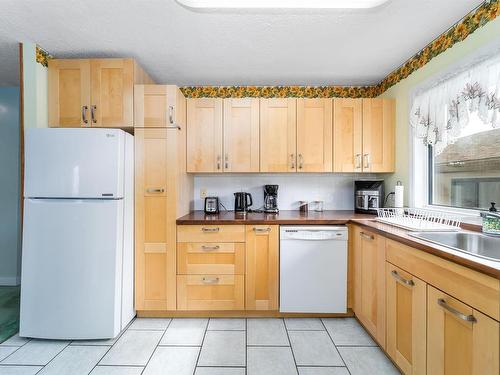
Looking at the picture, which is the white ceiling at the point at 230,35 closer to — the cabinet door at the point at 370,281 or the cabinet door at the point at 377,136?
the cabinet door at the point at 377,136

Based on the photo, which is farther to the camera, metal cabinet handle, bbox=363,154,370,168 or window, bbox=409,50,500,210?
metal cabinet handle, bbox=363,154,370,168

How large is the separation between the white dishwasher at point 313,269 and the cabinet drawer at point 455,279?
68cm

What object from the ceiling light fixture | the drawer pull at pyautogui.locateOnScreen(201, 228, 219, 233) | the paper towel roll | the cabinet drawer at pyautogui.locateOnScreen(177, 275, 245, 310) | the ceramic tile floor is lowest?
the ceramic tile floor

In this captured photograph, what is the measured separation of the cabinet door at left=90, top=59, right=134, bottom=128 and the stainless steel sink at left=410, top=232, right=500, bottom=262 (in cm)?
238

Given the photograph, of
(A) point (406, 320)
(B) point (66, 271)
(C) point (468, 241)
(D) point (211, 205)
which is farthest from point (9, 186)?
(C) point (468, 241)

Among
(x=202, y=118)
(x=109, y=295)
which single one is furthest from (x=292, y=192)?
(x=109, y=295)

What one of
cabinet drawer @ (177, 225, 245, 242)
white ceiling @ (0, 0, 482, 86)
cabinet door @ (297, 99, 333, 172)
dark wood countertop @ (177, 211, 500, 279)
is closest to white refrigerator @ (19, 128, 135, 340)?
cabinet drawer @ (177, 225, 245, 242)

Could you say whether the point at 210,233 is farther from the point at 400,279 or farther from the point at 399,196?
the point at 399,196

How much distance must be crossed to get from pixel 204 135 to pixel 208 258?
1186 millimetres

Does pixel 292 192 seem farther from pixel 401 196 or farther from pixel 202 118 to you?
pixel 202 118

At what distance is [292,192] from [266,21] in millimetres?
1713

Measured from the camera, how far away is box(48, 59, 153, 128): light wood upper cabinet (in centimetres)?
225

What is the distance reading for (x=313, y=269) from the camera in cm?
224

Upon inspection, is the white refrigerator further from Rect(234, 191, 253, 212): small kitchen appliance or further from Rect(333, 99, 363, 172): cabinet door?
Rect(333, 99, 363, 172): cabinet door
